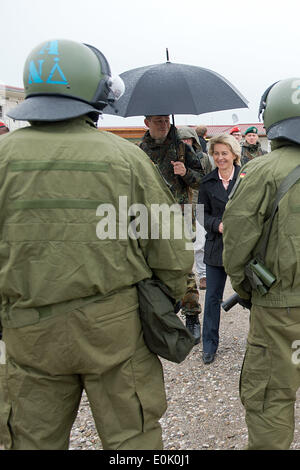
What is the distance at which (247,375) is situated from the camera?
232 centimetres

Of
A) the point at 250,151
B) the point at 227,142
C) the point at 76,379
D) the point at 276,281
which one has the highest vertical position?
the point at 227,142

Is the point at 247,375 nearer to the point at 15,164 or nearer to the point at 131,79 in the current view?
the point at 15,164

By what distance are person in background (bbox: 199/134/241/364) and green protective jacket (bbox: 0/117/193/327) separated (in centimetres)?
210

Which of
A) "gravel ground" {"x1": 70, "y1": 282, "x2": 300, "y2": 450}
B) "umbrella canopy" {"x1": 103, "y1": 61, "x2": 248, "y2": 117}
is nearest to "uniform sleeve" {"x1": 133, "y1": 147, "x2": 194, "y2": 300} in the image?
"gravel ground" {"x1": 70, "y1": 282, "x2": 300, "y2": 450}

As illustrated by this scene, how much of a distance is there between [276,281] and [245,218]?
0.36 metres

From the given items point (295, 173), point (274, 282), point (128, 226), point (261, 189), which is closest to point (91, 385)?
point (128, 226)

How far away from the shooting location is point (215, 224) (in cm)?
381

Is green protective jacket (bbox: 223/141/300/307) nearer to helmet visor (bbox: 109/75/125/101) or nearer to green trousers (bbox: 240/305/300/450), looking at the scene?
green trousers (bbox: 240/305/300/450)

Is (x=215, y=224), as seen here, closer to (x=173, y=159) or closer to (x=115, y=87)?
(x=173, y=159)

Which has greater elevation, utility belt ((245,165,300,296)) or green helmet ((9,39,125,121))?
green helmet ((9,39,125,121))

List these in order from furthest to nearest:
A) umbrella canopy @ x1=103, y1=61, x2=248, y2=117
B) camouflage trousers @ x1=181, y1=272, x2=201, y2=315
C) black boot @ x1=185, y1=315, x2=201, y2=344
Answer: black boot @ x1=185, y1=315, x2=201, y2=344 → camouflage trousers @ x1=181, y1=272, x2=201, y2=315 → umbrella canopy @ x1=103, y1=61, x2=248, y2=117

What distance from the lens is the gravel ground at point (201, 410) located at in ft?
9.40

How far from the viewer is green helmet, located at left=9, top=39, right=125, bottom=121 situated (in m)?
1.78

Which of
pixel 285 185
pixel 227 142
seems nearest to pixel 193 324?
pixel 227 142
